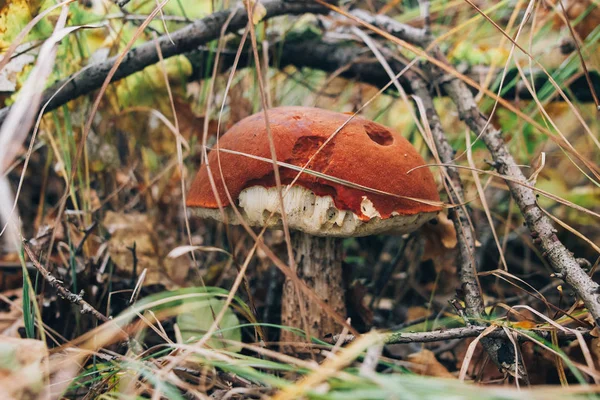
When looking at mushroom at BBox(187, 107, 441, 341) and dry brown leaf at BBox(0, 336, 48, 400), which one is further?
mushroom at BBox(187, 107, 441, 341)

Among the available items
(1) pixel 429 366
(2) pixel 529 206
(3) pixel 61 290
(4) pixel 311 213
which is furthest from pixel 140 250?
(2) pixel 529 206

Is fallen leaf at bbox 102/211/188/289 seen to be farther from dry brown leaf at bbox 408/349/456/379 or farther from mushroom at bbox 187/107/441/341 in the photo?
dry brown leaf at bbox 408/349/456/379

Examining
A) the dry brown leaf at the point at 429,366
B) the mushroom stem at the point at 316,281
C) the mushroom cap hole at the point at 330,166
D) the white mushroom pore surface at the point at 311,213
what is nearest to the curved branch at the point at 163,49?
the mushroom cap hole at the point at 330,166

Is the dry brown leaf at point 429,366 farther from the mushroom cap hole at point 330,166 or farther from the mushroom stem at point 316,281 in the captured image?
the mushroom cap hole at point 330,166

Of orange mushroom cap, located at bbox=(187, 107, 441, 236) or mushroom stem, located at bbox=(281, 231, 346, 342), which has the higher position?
orange mushroom cap, located at bbox=(187, 107, 441, 236)

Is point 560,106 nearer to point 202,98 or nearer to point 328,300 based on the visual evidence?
point 328,300

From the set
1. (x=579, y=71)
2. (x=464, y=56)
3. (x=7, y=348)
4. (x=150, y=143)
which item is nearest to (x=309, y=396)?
(x=7, y=348)

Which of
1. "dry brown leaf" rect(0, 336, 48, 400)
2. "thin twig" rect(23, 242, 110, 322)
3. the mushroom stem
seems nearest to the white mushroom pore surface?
the mushroom stem

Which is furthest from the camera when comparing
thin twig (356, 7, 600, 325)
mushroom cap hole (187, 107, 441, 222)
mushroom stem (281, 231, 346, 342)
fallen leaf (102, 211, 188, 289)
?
fallen leaf (102, 211, 188, 289)
